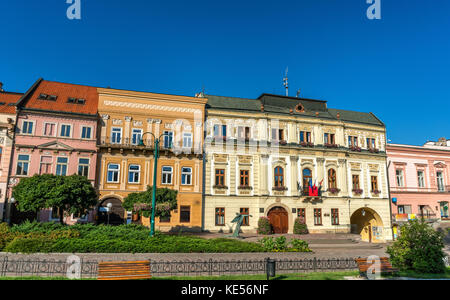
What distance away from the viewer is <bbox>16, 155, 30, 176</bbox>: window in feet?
86.2

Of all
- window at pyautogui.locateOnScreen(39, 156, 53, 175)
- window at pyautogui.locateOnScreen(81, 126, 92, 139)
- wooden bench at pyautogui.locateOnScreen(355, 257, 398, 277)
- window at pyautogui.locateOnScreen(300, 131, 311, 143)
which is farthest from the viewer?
window at pyautogui.locateOnScreen(300, 131, 311, 143)

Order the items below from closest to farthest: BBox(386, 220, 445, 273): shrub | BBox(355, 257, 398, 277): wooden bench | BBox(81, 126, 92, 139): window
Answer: BBox(355, 257, 398, 277): wooden bench
BBox(386, 220, 445, 273): shrub
BBox(81, 126, 92, 139): window

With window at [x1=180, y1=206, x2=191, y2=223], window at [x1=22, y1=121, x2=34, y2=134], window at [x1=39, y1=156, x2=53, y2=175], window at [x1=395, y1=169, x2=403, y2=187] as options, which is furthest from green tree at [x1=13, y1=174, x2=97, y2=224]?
window at [x1=395, y1=169, x2=403, y2=187]

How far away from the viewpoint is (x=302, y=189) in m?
33.4

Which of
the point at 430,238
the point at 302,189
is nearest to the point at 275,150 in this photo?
the point at 302,189

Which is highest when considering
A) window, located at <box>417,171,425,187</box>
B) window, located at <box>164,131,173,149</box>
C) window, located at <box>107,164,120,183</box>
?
window, located at <box>164,131,173,149</box>

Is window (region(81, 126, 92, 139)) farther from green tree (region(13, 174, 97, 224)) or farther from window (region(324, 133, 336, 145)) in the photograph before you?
window (region(324, 133, 336, 145))

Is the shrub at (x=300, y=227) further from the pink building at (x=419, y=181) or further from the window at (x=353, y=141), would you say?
the pink building at (x=419, y=181)

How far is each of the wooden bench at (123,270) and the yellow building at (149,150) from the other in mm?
17779

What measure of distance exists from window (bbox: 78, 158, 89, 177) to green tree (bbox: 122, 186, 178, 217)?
624 centimetres

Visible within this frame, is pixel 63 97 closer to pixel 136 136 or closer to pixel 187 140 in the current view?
pixel 136 136
